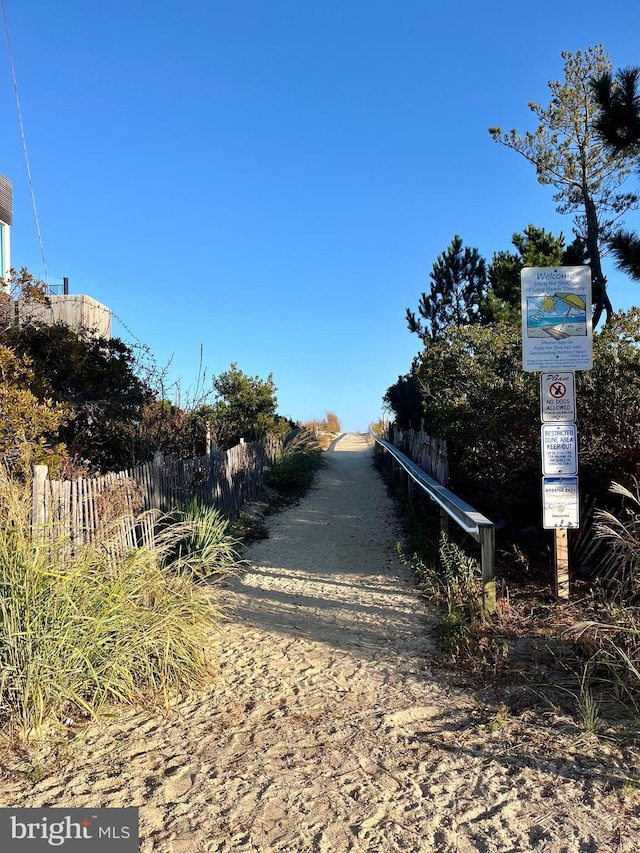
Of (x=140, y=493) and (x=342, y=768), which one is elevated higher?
(x=140, y=493)

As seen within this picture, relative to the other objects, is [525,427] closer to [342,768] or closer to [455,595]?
[455,595]

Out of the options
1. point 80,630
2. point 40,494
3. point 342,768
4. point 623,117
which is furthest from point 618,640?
point 623,117

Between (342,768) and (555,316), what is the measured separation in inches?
165

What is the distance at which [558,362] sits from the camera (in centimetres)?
559

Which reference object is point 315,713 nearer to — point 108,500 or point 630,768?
point 630,768

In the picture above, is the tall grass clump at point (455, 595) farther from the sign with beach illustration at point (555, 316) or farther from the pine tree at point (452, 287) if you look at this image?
the pine tree at point (452, 287)

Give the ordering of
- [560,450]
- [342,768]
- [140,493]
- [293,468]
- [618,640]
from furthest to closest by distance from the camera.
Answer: [293,468], [140,493], [560,450], [618,640], [342,768]

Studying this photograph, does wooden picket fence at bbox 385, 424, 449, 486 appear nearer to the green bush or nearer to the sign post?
the green bush

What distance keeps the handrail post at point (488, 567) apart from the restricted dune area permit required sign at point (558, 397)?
3.82 ft

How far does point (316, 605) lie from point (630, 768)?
355 cm

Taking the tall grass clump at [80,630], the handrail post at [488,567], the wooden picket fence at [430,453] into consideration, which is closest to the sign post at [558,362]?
the handrail post at [488,567]

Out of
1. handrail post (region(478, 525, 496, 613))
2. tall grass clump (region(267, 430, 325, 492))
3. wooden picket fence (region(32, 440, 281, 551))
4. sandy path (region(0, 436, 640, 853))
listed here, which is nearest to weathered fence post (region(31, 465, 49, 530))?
wooden picket fence (region(32, 440, 281, 551))

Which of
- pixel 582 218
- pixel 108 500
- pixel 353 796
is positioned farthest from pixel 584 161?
pixel 353 796

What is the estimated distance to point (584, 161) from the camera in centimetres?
1311
